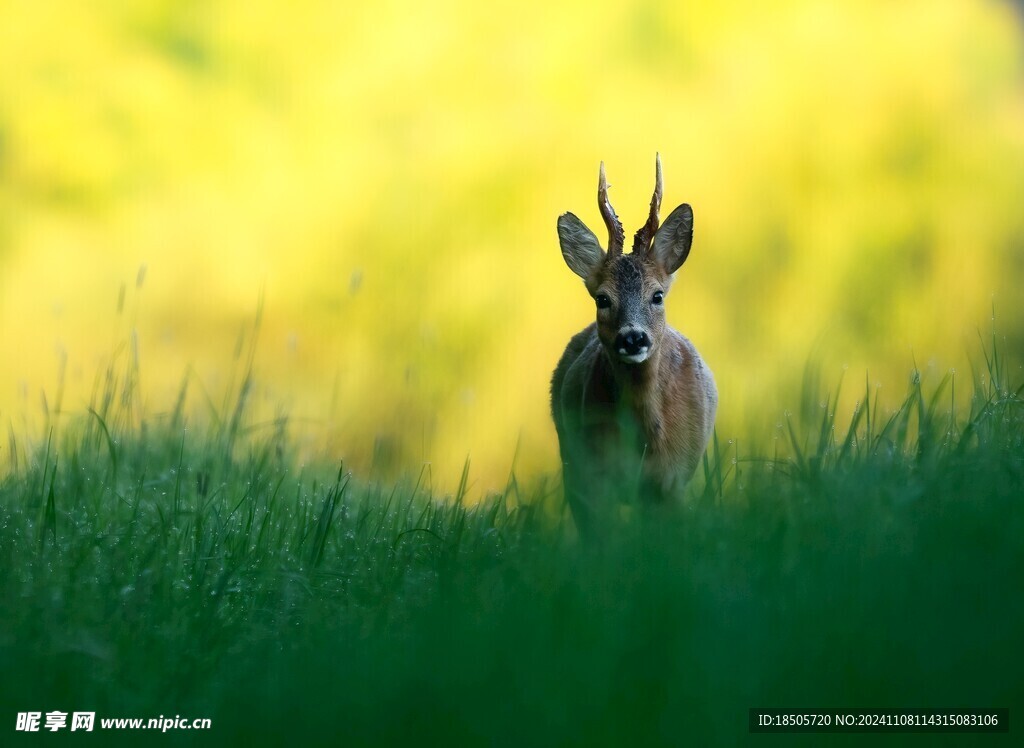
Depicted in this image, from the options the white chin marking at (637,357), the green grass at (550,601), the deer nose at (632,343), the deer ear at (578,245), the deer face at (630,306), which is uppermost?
the deer ear at (578,245)

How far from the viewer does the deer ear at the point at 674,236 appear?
20.4 feet

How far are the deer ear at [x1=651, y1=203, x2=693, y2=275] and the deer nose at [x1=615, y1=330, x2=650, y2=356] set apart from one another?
1.92 feet

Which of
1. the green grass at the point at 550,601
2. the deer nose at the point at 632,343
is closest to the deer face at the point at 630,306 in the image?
the deer nose at the point at 632,343

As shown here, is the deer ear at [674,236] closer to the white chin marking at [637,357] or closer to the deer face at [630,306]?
the deer face at [630,306]

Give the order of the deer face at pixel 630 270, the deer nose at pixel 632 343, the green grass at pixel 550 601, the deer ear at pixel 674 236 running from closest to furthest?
the green grass at pixel 550 601 < the deer nose at pixel 632 343 < the deer face at pixel 630 270 < the deer ear at pixel 674 236

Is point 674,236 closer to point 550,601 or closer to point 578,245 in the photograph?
point 578,245

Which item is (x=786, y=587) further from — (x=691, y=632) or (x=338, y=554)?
(x=338, y=554)

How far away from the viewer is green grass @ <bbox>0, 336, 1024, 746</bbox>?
348 cm

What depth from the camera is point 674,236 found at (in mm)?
6250

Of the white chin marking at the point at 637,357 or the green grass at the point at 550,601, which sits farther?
the white chin marking at the point at 637,357

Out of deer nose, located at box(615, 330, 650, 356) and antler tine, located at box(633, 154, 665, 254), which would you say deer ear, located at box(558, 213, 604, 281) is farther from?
deer nose, located at box(615, 330, 650, 356)

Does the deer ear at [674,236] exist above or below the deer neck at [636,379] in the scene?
above

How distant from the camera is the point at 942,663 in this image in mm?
3547

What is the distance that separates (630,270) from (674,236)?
0.30m
